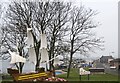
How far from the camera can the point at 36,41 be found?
107ft

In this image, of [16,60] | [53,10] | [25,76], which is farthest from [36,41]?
[25,76]

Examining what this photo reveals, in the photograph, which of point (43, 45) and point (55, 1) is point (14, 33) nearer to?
point (55, 1)

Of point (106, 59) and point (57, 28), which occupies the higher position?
point (57, 28)

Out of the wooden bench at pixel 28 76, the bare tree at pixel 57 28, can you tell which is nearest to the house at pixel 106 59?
the bare tree at pixel 57 28

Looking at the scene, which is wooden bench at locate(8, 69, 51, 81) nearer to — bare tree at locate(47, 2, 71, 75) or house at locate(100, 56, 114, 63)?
bare tree at locate(47, 2, 71, 75)

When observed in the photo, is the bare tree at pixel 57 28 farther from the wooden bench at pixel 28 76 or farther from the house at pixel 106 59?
the house at pixel 106 59

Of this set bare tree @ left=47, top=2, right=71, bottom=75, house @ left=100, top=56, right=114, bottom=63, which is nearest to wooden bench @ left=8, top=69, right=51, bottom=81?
bare tree @ left=47, top=2, right=71, bottom=75

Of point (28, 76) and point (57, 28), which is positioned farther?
point (57, 28)

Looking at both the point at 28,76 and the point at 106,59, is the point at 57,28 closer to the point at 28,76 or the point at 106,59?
the point at 28,76

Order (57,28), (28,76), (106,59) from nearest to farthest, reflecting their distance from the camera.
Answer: (28,76), (57,28), (106,59)

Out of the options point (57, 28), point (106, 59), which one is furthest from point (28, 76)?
point (106, 59)

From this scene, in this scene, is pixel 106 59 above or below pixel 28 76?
below

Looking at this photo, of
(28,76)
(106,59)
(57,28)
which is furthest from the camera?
(106,59)

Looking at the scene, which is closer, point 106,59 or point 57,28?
point 57,28
